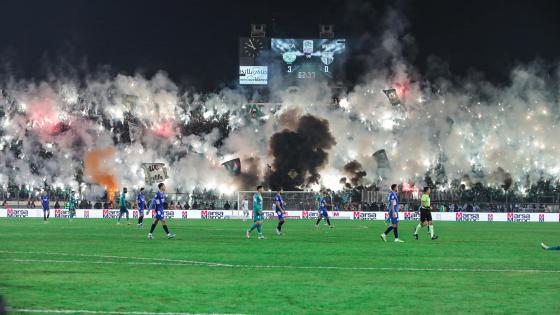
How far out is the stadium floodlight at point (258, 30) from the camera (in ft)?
424

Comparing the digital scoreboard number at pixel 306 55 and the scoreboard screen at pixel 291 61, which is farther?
the scoreboard screen at pixel 291 61

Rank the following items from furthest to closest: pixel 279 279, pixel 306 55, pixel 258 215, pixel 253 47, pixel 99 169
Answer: pixel 253 47
pixel 306 55
pixel 99 169
pixel 258 215
pixel 279 279

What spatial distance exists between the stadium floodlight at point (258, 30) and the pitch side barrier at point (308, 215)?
56.9 m

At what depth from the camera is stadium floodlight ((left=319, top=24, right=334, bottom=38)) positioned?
128 metres

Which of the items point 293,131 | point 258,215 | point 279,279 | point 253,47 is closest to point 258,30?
point 253,47

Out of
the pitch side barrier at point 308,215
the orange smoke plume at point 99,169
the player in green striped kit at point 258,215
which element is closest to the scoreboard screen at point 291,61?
the orange smoke plume at point 99,169

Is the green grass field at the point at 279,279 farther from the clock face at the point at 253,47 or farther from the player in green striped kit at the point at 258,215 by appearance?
the clock face at the point at 253,47

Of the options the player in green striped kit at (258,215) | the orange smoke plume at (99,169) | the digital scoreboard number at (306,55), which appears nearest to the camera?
the player in green striped kit at (258,215)

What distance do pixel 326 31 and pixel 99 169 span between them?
128ft

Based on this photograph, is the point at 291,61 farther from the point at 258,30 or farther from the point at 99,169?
the point at 99,169

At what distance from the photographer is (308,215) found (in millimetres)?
75500

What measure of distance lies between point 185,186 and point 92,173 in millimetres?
13056

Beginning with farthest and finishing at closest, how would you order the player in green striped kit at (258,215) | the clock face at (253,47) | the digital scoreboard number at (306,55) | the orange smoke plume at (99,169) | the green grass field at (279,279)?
the clock face at (253,47), the digital scoreboard number at (306,55), the orange smoke plume at (99,169), the player in green striped kit at (258,215), the green grass field at (279,279)

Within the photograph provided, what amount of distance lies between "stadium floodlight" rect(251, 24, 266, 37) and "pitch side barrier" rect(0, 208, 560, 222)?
2242 inches
